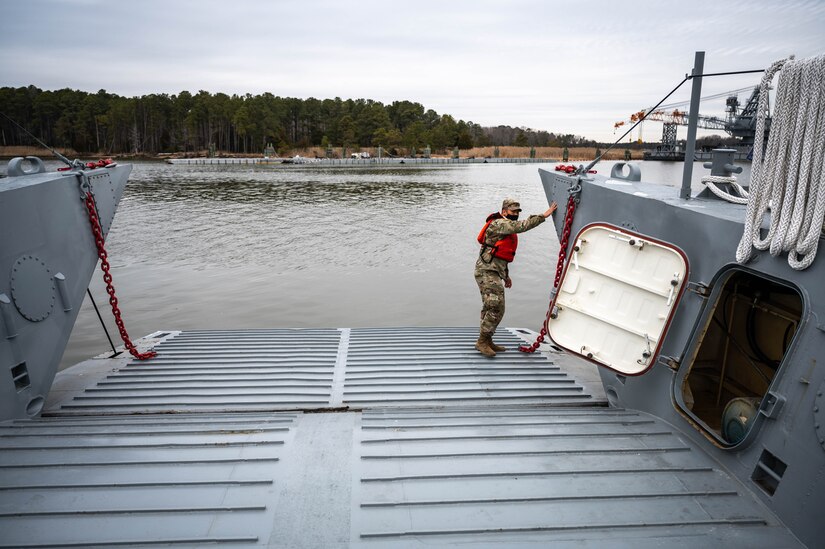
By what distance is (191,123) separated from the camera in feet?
327

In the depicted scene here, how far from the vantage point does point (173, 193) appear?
35.6 m

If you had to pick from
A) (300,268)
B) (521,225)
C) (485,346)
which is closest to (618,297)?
(521,225)

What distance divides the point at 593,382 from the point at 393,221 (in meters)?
18.7

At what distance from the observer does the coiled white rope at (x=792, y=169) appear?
3.09 m

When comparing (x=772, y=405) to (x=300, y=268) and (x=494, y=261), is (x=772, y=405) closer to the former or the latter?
(x=494, y=261)

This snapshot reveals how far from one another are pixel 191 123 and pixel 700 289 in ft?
362

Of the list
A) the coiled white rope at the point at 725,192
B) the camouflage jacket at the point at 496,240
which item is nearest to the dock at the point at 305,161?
the camouflage jacket at the point at 496,240

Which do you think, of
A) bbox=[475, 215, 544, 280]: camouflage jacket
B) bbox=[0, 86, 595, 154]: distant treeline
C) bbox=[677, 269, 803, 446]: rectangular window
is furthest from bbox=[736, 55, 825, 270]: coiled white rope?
bbox=[0, 86, 595, 154]: distant treeline

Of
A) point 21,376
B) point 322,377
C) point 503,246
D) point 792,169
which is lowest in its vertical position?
point 322,377

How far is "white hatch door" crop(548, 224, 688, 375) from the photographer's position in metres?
4.12

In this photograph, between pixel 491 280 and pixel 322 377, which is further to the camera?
pixel 491 280

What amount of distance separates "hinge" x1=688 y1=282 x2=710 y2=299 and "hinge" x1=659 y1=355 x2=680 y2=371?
0.56 m

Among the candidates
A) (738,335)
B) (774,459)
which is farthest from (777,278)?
(738,335)

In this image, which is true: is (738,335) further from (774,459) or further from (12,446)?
(12,446)
